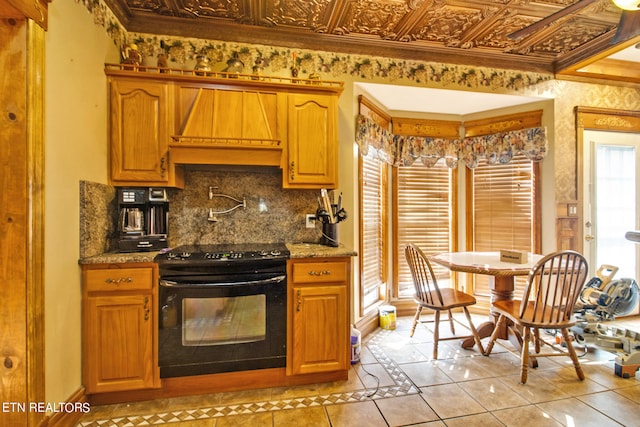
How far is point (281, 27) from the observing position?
259cm

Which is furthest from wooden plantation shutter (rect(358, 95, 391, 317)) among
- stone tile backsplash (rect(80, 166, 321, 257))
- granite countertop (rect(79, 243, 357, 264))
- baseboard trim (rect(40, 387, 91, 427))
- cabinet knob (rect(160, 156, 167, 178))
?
baseboard trim (rect(40, 387, 91, 427))

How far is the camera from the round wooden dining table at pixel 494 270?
230cm

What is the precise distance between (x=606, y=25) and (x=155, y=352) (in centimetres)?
441

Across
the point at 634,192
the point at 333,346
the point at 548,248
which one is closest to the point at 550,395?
the point at 333,346

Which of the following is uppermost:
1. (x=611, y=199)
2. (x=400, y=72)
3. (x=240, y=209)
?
(x=400, y=72)

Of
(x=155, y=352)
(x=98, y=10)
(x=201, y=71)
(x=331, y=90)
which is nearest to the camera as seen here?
(x=155, y=352)

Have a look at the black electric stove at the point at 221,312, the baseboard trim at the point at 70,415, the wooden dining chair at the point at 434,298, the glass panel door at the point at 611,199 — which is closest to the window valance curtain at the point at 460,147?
the glass panel door at the point at 611,199

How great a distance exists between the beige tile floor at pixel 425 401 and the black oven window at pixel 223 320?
39 centimetres

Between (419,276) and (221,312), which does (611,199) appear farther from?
(221,312)

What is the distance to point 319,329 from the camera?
83.2 inches

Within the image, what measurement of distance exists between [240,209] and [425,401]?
1994 mm

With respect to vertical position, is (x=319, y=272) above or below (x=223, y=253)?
below

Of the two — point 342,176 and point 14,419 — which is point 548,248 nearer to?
point 342,176

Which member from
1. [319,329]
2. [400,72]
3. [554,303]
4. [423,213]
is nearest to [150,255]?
[319,329]
